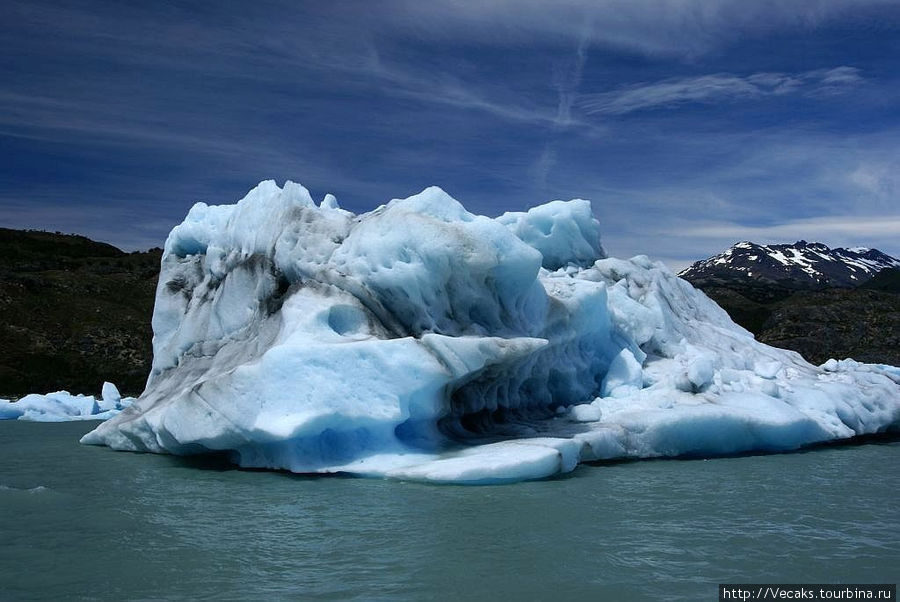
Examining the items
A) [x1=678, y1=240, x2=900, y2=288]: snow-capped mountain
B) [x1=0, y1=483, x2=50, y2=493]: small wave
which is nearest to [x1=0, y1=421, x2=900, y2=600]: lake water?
[x1=0, y1=483, x2=50, y2=493]: small wave

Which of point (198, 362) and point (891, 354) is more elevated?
point (891, 354)

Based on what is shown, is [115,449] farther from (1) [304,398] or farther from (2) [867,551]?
(2) [867,551]

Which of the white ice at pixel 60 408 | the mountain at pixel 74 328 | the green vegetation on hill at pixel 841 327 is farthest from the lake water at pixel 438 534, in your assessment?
the mountain at pixel 74 328

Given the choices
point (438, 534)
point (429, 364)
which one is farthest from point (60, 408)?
point (438, 534)

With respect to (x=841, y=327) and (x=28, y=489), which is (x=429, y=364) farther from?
(x=841, y=327)

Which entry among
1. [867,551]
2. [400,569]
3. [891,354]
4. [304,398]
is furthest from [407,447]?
[891,354]

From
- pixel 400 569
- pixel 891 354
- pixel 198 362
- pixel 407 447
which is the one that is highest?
pixel 891 354

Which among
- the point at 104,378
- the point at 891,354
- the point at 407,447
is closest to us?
the point at 407,447
